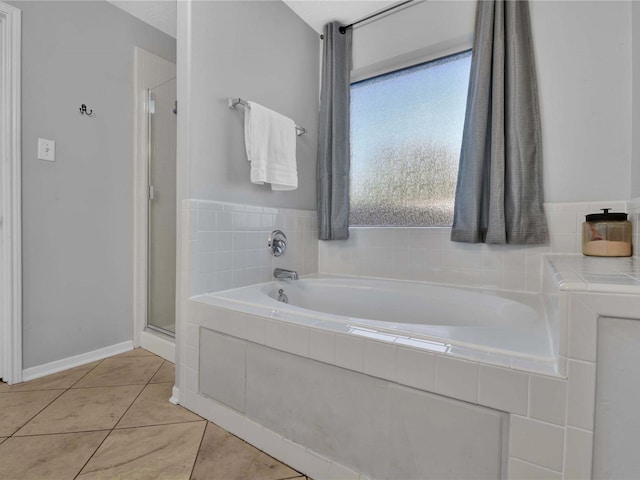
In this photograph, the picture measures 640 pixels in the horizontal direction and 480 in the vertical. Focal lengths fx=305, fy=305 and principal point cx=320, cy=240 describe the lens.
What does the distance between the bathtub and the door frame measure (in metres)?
1.03

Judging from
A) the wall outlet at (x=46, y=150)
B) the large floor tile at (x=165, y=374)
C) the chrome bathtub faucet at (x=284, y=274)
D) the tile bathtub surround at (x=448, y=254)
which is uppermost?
the wall outlet at (x=46, y=150)

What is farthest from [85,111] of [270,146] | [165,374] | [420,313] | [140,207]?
[420,313]

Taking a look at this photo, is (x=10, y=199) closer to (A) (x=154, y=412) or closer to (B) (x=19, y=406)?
(B) (x=19, y=406)

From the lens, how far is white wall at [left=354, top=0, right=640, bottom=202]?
1386 mm

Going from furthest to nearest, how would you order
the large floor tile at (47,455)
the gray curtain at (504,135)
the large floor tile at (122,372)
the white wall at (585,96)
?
the large floor tile at (122,372) < the gray curtain at (504,135) < the white wall at (585,96) < the large floor tile at (47,455)

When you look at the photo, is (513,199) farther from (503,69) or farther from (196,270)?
(196,270)

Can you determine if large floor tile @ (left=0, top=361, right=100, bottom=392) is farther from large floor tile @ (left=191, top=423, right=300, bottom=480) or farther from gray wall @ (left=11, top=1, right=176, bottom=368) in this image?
large floor tile @ (left=191, top=423, right=300, bottom=480)

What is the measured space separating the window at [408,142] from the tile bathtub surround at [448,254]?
129mm

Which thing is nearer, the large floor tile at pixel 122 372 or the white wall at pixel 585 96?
the white wall at pixel 585 96

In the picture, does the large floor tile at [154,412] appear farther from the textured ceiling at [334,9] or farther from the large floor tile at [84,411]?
the textured ceiling at [334,9]

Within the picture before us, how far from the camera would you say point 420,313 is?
1627mm

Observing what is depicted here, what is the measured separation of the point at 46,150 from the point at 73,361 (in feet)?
3.94

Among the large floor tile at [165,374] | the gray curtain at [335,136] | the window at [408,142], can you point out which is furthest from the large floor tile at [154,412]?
the window at [408,142]

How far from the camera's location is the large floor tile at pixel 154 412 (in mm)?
1277
